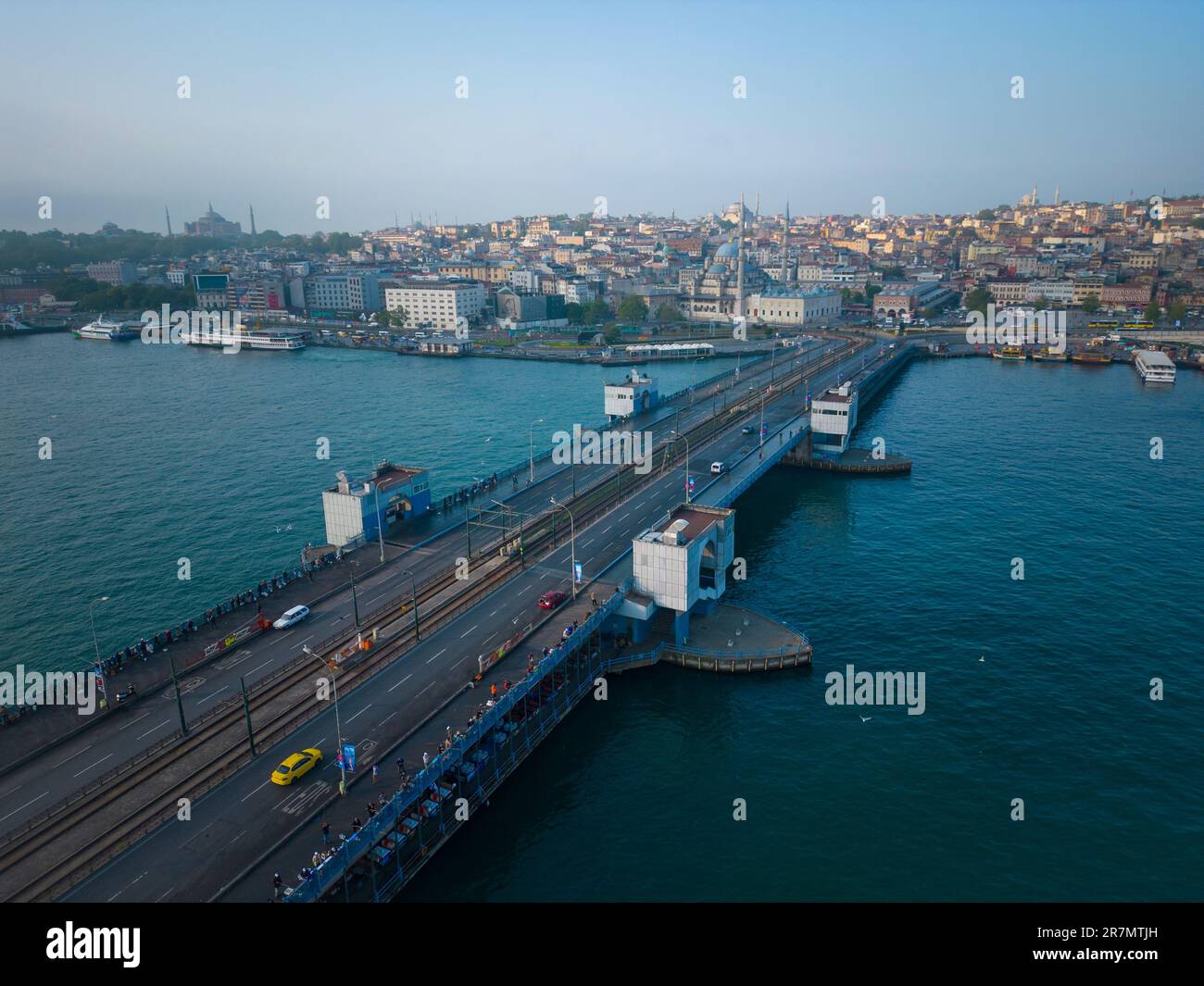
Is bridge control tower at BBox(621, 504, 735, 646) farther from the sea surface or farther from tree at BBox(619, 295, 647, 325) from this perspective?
tree at BBox(619, 295, 647, 325)

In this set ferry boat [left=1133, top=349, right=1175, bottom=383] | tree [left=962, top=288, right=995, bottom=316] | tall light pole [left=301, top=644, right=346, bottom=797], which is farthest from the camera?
tree [left=962, top=288, right=995, bottom=316]

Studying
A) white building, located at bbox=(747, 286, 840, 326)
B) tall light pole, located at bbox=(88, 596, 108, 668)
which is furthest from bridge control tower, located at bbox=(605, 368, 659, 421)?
white building, located at bbox=(747, 286, 840, 326)

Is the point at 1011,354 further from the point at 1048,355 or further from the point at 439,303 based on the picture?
the point at 439,303

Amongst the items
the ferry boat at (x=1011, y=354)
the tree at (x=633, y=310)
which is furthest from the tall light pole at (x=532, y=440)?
the ferry boat at (x=1011, y=354)

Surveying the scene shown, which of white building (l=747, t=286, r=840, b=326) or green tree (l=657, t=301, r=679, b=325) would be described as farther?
green tree (l=657, t=301, r=679, b=325)

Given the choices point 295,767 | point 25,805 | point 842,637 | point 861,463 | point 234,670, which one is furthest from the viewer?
point 861,463

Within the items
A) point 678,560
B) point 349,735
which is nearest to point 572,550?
point 678,560

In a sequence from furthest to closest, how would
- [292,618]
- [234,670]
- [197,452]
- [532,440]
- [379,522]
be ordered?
[532,440] < [197,452] < [379,522] < [292,618] < [234,670]
